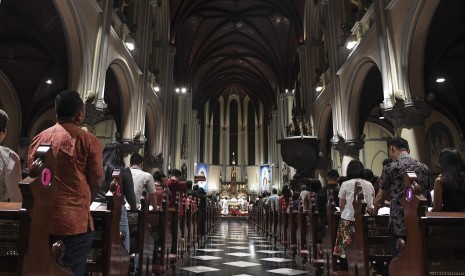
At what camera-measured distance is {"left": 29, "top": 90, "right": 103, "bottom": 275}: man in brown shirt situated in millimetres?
1773

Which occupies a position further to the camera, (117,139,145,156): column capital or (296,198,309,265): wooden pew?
(117,139,145,156): column capital

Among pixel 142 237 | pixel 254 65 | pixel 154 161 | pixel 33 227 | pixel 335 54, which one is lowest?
pixel 142 237

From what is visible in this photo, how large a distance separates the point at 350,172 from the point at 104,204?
8.54ft

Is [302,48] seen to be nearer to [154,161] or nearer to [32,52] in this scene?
[154,161]

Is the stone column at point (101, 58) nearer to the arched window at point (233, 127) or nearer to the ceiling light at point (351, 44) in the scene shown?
the ceiling light at point (351, 44)

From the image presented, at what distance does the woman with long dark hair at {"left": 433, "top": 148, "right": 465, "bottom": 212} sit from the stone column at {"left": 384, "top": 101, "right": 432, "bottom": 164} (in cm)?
415

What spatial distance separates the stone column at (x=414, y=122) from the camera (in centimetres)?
662

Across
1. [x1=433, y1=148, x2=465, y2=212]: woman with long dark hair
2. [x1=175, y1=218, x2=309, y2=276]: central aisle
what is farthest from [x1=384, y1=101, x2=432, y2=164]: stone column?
[x1=433, y1=148, x2=465, y2=212]: woman with long dark hair

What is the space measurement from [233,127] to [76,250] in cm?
3341

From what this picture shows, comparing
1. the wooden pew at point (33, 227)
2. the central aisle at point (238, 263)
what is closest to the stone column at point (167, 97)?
the central aisle at point (238, 263)

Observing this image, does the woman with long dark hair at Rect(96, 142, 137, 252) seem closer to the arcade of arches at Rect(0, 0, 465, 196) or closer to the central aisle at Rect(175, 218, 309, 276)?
the central aisle at Rect(175, 218, 309, 276)

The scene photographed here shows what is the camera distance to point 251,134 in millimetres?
34750

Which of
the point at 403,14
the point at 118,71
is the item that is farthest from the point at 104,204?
the point at 118,71

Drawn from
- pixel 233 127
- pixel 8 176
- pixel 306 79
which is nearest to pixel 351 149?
pixel 306 79
